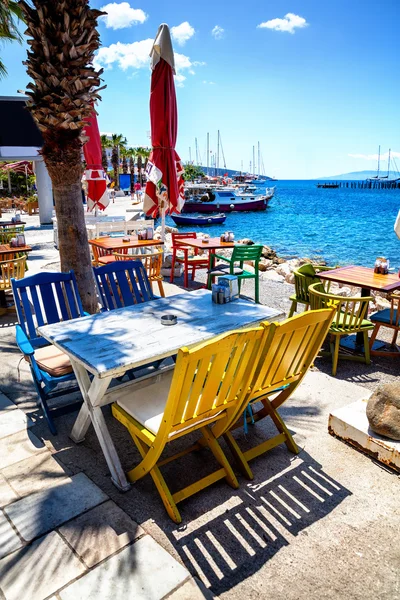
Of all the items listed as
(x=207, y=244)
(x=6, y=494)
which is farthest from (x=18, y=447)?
(x=207, y=244)

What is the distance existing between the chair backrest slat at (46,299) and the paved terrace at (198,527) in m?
0.95

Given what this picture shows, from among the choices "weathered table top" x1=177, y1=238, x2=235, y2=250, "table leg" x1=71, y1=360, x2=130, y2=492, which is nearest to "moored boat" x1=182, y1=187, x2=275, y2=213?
"weathered table top" x1=177, y1=238, x2=235, y2=250

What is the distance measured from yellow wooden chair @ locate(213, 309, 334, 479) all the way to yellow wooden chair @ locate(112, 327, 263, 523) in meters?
0.09

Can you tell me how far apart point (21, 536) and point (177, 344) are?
1323mm

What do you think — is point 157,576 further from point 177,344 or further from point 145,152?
point 145,152

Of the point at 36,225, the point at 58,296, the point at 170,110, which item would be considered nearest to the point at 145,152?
the point at 36,225

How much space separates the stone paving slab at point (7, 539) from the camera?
2062 millimetres

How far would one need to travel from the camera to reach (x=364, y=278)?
5.02 meters

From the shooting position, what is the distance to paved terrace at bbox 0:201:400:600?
1909 mm

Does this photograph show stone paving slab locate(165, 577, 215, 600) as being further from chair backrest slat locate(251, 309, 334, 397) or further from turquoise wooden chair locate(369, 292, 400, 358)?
turquoise wooden chair locate(369, 292, 400, 358)

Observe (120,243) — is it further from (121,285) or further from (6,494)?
(6,494)

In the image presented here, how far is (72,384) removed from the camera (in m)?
3.88

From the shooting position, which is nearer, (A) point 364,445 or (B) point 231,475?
(B) point 231,475

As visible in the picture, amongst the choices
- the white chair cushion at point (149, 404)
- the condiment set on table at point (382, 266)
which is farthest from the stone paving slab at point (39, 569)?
the condiment set on table at point (382, 266)
